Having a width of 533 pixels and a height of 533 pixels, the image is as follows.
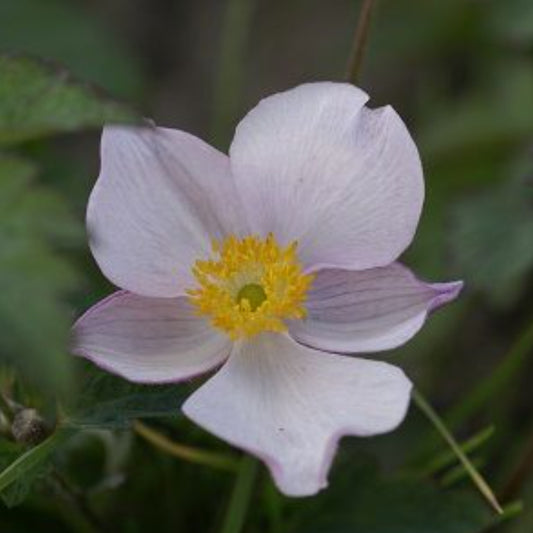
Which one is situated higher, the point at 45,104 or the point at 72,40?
the point at 45,104

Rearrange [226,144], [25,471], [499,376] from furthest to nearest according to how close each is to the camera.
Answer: [226,144]
[499,376]
[25,471]

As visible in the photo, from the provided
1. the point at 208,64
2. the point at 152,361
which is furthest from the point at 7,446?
the point at 208,64

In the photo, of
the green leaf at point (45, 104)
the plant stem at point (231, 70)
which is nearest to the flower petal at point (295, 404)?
the green leaf at point (45, 104)

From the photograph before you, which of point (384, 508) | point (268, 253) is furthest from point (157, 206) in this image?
point (384, 508)

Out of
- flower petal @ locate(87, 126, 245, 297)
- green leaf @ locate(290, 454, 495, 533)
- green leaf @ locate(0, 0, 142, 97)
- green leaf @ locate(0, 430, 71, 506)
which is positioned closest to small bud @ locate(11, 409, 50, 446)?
green leaf @ locate(0, 430, 71, 506)

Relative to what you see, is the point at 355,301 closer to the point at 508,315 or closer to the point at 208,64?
the point at 508,315

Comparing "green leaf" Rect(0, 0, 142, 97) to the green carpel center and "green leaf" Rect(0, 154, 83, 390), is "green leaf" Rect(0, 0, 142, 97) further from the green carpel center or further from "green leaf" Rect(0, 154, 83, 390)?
"green leaf" Rect(0, 154, 83, 390)

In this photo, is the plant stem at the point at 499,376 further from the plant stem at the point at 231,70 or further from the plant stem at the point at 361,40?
the plant stem at the point at 231,70

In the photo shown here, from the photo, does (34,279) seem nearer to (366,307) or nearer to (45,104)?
(45,104)
